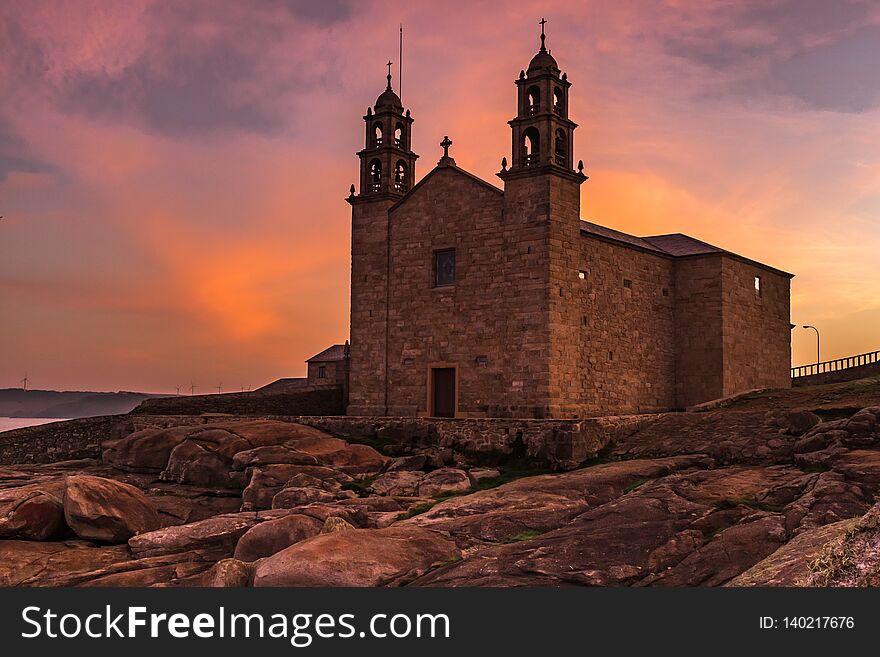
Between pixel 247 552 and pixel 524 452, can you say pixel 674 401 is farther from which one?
pixel 247 552

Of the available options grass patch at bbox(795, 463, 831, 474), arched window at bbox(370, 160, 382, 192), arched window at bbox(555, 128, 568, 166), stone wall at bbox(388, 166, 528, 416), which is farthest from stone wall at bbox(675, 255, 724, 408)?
grass patch at bbox(795, 463, 831, 474)

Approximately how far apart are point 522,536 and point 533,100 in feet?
68.3

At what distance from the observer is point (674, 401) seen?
37875mm

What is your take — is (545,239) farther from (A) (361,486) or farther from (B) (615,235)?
(A) (361,486)

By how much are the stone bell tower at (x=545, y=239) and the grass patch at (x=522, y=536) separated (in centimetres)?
1276

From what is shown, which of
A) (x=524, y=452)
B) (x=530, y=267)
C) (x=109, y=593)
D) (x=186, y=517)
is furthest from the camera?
(x=530, y=267)

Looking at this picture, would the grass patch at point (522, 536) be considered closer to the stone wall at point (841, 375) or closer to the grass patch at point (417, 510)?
the grass patch at point (417, 510)

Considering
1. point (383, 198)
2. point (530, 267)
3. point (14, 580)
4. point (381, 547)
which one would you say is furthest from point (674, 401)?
point (14, 580)

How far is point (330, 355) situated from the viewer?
63.2 metres

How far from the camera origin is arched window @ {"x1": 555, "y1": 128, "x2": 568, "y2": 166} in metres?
32.5

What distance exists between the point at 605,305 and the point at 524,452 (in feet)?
30.5

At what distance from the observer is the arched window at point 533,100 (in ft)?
108

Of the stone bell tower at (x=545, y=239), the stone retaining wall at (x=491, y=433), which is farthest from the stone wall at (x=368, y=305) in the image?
the stone bell tower at (x=545, y=239)

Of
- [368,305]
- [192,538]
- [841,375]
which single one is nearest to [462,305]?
[368,305]
